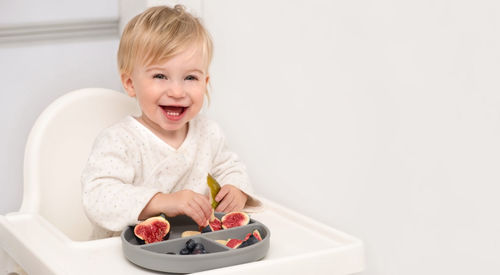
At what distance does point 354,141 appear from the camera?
1.27 m

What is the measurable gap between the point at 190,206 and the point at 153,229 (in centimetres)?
8

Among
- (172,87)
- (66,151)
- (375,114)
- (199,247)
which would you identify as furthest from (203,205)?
(66,151)

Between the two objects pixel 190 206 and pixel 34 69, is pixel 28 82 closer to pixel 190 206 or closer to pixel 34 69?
pixel 34 69

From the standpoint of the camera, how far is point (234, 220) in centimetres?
121

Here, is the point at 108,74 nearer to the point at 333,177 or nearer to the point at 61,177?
the point at 61,177

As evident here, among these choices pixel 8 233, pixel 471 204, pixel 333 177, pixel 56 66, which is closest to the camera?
pixel 471 204

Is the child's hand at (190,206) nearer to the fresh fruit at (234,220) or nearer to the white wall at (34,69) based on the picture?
the fresh fruit at (234,220)

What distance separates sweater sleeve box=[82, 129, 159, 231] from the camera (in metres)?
1.19

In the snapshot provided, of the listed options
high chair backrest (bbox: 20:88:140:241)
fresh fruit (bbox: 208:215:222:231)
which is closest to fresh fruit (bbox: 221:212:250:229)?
fresh fruit (bbox: 208:215:222:231)

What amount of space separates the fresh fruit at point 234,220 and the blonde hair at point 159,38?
30cm

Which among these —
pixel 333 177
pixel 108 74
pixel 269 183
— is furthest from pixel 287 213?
pixel 108 74

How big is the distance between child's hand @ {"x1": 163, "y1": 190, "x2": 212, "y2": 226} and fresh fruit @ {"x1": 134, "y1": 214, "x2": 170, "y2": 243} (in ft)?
0.11

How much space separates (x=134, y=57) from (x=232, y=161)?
1.00 ft

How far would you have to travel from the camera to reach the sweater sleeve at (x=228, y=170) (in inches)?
54.3
